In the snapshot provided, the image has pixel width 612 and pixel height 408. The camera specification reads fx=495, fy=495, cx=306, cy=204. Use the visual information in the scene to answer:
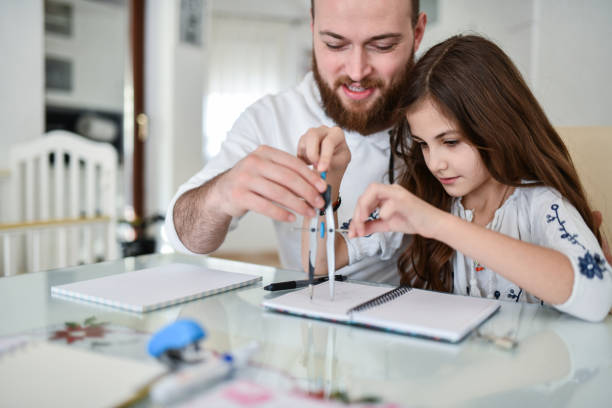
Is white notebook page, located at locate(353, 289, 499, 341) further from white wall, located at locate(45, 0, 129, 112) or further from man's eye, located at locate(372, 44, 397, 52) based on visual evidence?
white wall, located at locate(45, 0, 129, 112)

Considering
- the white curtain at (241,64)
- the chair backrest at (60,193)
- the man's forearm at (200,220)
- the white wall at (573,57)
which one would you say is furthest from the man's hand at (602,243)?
the white curtain at (241,64)

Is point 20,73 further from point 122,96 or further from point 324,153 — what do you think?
point 324,153

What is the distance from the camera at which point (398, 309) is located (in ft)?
2.37

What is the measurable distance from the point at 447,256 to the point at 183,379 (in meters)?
0.88

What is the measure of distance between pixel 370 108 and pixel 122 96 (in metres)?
2.57

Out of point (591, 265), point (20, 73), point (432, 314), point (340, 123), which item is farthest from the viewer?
point (20, 73)

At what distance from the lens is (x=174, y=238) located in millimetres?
1229

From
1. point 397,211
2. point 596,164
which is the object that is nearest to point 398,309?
point 397,211

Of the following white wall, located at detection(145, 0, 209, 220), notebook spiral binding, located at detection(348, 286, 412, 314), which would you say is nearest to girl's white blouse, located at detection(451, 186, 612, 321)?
notebook spiral binding, located at detection(348, 286, 412, 314)

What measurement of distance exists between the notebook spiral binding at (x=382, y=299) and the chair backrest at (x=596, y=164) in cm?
64

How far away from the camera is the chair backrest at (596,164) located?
46.7 inches

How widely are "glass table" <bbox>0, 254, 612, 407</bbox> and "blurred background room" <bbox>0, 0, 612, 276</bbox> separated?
1.07 m

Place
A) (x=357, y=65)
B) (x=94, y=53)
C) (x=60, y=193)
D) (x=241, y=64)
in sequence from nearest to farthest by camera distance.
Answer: (x=357, y=65)
(x=60, y=193)
(x=94, y=53)
(x=241, y=64)

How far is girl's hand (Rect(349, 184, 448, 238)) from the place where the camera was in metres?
0.82
